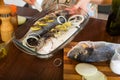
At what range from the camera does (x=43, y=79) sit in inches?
26.2

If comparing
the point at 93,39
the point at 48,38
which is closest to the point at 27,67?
the point at 48,38

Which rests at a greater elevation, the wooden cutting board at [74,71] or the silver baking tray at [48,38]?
the silver baking tray at [48,38]

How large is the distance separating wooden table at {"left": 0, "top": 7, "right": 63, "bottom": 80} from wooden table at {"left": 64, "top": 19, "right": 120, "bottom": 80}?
0.08ft

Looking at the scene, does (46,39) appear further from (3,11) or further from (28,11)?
(28,11)

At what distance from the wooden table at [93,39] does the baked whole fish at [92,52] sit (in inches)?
0.7

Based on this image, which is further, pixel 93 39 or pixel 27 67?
pixel 93 39

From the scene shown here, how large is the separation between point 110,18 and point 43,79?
365 millimetres

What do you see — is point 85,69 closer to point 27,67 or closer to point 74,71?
point 74,71

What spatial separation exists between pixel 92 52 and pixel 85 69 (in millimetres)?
70

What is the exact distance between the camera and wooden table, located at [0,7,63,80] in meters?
0.67

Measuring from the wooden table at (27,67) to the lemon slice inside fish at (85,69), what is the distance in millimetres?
52

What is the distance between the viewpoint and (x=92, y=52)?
72 centimetres

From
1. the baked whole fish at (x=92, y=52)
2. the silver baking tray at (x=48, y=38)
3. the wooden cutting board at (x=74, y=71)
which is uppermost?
the silver baking tray at (x=48, y=38)

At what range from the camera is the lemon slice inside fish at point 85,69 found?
66 cm
